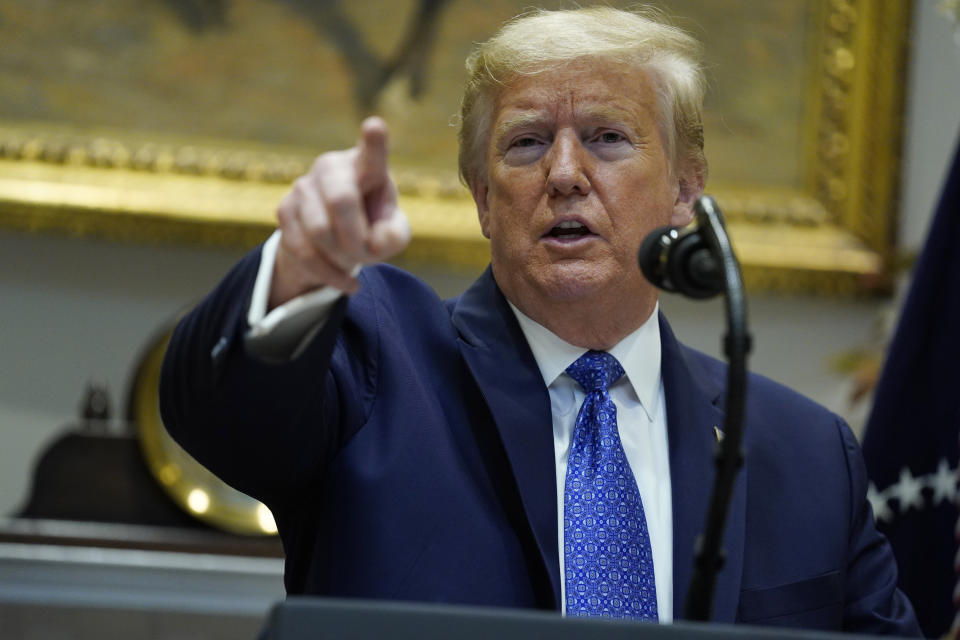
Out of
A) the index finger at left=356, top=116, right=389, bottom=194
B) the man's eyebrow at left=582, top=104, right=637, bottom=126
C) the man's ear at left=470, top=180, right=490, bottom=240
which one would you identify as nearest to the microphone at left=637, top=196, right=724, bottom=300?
the index finger at left=356, top=116, right=389, bottom=194

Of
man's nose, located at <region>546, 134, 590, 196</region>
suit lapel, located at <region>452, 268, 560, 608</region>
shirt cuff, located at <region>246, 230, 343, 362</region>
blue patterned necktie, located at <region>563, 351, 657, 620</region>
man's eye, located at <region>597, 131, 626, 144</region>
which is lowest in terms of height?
blue patterned necktie, located at <region>563, 351, 657, 620</region>

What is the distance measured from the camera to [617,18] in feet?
7.10

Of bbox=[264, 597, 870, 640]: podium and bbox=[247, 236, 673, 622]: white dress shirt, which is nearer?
bbox=[264, 597, 870, 640]: podium

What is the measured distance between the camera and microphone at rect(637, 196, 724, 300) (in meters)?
1.24

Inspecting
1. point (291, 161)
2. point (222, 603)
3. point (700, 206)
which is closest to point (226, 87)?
point (291, 161)

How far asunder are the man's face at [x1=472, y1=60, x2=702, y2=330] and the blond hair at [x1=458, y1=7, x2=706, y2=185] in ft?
0.09

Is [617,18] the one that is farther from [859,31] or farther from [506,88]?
[859,31]

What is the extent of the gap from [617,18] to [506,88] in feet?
0.79

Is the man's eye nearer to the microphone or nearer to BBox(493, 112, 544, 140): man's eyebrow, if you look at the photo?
BBox(493, 112, 544, 140): man's eyebrow

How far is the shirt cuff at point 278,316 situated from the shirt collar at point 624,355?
619 mm

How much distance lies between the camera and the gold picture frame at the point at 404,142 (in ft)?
13.3

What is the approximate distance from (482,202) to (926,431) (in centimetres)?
148

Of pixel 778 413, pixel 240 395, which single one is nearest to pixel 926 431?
pixel 778 413

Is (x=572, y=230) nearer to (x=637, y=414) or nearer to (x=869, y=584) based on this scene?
(x=637, y=414)
